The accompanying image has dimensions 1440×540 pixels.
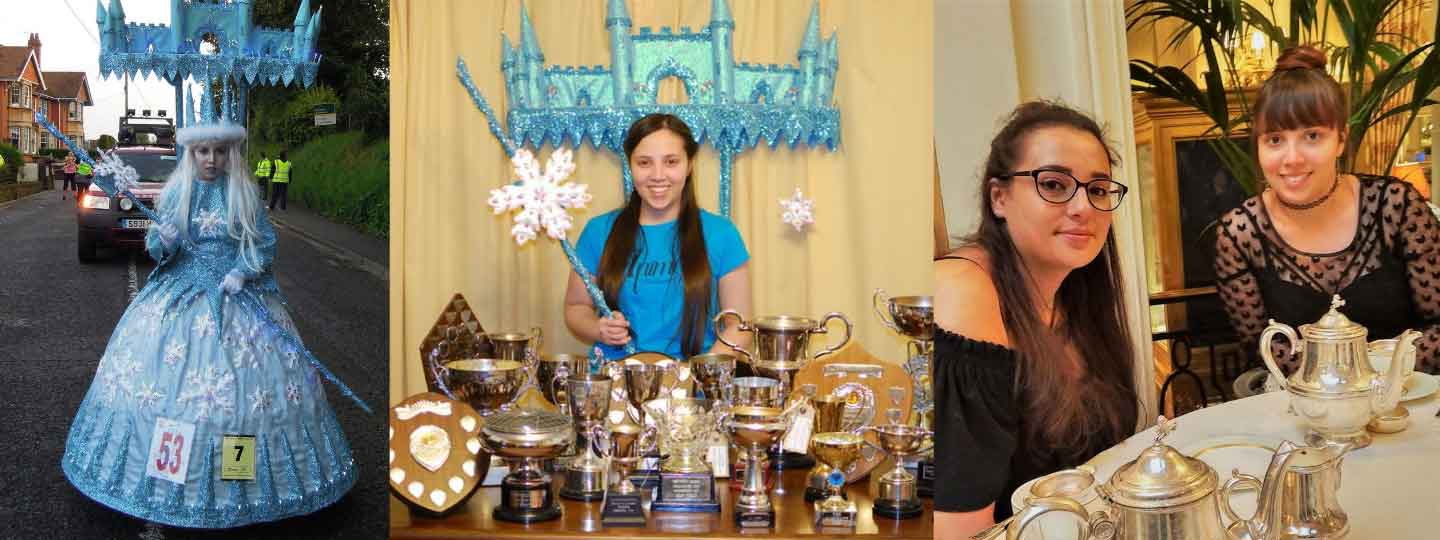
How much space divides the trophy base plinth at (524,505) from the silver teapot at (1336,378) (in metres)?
0.90

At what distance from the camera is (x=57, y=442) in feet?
3.85

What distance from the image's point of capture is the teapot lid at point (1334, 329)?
1.25 metres

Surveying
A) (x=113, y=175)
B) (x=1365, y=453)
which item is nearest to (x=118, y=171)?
(x=113, y=175)

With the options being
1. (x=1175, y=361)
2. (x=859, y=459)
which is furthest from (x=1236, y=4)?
(x=859, y=459)

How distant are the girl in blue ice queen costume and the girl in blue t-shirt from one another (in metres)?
0.42

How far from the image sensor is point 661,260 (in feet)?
4.82

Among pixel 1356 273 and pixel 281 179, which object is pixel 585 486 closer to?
pixel 281 179

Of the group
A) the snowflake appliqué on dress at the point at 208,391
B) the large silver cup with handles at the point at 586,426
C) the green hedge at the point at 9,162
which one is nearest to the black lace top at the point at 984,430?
the large silver cup with handles at the point at 586,426

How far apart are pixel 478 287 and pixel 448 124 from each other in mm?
223

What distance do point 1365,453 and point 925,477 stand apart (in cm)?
55

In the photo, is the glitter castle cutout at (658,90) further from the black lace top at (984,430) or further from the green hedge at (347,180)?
the black lace top at (984,430)

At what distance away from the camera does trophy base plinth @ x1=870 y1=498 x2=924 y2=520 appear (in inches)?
57.0

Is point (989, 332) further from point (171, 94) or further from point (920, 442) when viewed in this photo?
point (171, 94)

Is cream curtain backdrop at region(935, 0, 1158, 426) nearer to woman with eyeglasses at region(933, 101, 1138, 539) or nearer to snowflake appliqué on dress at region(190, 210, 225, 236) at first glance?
woman with eyeglasses at region(933, 101, 1138, 539)
